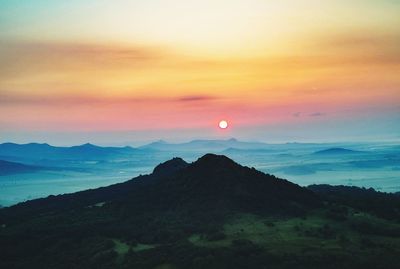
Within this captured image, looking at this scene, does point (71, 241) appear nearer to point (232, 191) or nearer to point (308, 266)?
point (232, 191)

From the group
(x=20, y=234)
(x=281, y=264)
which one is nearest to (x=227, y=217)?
(x=281, y=264)

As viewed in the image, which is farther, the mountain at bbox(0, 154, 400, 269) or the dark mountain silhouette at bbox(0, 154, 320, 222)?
the dark mountain silhouette at bbox(0, 154, 320, 222)

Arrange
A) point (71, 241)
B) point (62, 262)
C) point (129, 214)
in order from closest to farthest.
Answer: point (62, 262) < point (71, 241) < point (129, 214)

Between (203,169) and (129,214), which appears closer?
(129,214)

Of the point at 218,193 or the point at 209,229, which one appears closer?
the point at 209,229

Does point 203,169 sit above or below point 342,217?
above

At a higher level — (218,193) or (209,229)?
(218,193)

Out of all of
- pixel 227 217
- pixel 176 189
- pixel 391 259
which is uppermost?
pixel 176 189

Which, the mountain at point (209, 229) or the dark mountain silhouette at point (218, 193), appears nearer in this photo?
the mountain at point (209, 229)
